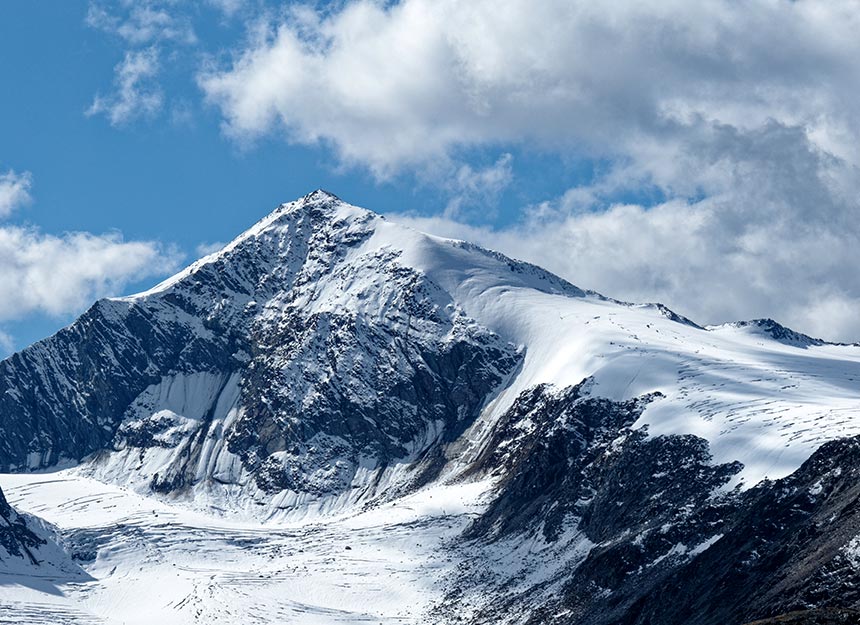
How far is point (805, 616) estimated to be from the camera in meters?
171

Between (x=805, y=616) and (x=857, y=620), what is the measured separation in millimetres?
6003

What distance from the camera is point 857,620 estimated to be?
166250mm
